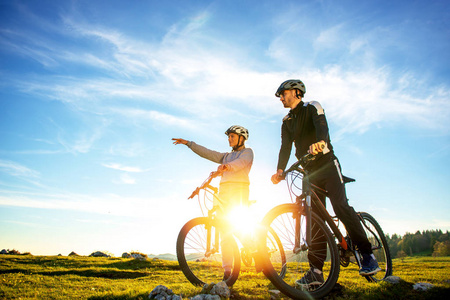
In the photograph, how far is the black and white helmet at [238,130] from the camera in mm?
7125

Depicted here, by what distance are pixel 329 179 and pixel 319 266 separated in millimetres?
1650

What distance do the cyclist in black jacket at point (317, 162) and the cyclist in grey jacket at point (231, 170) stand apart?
A: 3.34ft

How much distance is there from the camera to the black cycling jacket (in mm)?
5406

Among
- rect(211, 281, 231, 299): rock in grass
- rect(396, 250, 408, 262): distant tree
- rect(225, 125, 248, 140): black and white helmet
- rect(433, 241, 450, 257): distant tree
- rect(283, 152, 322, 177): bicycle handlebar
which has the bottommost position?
rect(396, 250, 408, 262): distant tree

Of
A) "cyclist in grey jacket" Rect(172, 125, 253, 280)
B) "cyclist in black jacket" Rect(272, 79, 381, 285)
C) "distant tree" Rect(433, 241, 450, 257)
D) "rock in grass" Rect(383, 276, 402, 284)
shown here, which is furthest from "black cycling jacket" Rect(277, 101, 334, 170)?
"distant tree" Rect(433, 241, 450, 257)

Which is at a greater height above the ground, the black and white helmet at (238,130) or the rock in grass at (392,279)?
the black and white helmet at (238,130)

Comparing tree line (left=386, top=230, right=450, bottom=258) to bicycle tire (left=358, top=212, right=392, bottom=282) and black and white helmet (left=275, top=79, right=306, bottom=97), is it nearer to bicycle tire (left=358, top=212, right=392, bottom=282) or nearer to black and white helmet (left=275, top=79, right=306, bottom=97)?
bicycle tire (left=358, top=212, right=392, bottom=282)

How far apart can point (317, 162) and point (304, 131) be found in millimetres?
724

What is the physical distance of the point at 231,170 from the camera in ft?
20.3

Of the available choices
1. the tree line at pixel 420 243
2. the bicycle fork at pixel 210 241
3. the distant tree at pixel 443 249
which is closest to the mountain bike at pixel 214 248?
the bicycle fork at pixel 210 241

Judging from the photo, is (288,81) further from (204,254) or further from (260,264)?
(204,254)

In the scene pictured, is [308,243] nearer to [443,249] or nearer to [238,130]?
[238,130]

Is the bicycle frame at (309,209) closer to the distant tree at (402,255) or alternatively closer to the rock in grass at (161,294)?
the rock in grass at (161,294)

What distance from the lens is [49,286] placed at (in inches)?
346
